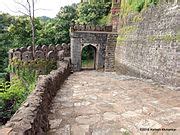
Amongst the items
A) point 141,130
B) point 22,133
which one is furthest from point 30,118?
point 141,130

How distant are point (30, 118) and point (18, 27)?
28.3m

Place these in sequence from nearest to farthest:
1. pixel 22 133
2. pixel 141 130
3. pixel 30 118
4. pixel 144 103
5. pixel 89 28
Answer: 1. pixel 22 133
2. pixel 30 118
3. pixel 141 130
4. pixel 144 103
5. pixel 89 28

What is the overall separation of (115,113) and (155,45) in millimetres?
5486

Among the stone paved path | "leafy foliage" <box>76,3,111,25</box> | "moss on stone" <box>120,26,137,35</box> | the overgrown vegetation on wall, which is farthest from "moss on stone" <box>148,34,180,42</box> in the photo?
"leafy foliage" <box>76,3,111,25</box>

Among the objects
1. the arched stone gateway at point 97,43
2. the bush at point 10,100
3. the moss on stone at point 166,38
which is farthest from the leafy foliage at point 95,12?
the moss on stone at point 166,38

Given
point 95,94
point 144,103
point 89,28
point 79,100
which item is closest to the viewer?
point 144,103

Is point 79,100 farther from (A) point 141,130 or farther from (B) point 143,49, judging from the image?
(B) point 143,49

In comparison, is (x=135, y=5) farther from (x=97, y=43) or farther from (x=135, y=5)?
(x=97, y=43)

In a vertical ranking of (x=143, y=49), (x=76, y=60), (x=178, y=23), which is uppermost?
(x=178, y=23)

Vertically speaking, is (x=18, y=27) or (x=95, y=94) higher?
(x=18, y=27)

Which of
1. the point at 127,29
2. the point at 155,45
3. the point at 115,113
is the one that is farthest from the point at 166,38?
the point at 127,29

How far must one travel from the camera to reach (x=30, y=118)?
3686 mm

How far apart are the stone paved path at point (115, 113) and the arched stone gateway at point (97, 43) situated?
1073cm

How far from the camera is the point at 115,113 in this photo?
5398mm
